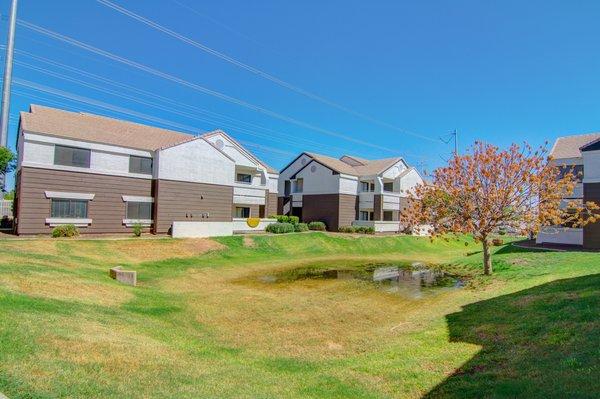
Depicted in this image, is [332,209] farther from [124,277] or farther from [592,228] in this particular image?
[124,277]

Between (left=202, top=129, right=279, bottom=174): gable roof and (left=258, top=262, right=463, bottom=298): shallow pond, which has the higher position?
(left=202, top=129, right=279, bottom=174): gable roof

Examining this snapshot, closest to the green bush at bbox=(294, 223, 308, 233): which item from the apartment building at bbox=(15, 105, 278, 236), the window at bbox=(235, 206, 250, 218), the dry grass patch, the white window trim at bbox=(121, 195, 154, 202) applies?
the apartment building at bbox=(15, 105, 278, 236)

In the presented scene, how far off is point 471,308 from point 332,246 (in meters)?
23.3

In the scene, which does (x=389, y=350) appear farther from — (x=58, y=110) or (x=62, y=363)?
(x=58, y=110)

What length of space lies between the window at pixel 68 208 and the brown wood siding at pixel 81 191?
0.33 meters

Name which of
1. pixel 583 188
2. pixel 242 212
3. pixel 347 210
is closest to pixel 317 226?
pixel 347 210

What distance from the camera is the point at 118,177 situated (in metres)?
29.0

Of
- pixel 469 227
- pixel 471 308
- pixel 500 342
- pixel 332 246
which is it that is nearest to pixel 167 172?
pixel 332 246

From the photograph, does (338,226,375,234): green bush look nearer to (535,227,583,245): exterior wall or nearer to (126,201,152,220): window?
(535,227,583,245): exterior wall

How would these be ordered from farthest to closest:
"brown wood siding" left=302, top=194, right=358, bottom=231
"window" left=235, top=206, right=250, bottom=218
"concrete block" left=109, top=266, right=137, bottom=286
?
"brown wood siding" left=302, top=194, right=358, bottom=231
"window" left=235, top=206, right=250, bottom=218
"concrete block" left=109, top=266, right=137, bottom=286

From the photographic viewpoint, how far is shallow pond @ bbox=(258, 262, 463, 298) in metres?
17.7

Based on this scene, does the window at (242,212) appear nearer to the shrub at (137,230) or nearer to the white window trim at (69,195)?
the shrub at (137,230)

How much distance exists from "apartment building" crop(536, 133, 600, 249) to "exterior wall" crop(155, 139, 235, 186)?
26.8 metres

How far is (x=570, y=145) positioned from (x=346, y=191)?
22865 millimetres
